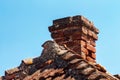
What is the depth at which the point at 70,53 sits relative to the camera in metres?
7.43

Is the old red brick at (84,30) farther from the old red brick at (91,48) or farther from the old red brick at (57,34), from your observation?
the old red brick at (57,34)

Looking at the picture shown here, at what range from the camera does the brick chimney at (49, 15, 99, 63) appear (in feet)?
27.9

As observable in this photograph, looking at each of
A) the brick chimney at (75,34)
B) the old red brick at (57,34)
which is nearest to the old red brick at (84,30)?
the brick chimney at (75,34)

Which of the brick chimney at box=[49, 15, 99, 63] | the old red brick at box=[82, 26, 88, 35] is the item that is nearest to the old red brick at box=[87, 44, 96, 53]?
the brick chimney at box=[49, 15, 99, 63]

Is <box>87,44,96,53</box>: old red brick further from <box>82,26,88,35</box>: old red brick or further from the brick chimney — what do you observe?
<box>82,26,88,35</box>: old red brick

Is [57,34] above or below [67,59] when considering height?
above

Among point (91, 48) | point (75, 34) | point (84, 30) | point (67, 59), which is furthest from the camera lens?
point (91, 48)

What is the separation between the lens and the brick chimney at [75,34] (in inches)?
335

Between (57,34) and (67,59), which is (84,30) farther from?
(67,59)

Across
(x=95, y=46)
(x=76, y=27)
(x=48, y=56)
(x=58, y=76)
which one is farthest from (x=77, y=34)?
(x=58, y=76)

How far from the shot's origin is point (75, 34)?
852 cm

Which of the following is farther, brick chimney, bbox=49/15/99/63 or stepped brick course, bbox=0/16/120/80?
brick chimney, bbox=49/15/99/63

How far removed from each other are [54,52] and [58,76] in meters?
0.76

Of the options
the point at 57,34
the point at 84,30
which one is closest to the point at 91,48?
the point at 84,30
